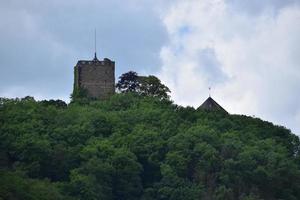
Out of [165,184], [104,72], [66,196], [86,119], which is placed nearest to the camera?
[66,196]

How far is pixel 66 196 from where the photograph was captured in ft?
374

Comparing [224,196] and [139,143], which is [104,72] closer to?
[139,143]

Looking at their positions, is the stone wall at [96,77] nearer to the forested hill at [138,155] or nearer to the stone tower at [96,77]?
the stone tower at [96,77]

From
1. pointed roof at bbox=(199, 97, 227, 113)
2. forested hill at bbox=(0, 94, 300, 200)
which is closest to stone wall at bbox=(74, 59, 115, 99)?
forested hill at bbox=(0, 94, 300, 200)

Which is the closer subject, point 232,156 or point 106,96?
point 232,156

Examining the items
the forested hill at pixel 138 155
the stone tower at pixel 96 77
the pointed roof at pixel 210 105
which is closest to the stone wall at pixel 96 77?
the stone tower at pixel 96 77

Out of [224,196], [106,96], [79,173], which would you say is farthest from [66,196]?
[106,96]

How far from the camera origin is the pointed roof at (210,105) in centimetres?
14325

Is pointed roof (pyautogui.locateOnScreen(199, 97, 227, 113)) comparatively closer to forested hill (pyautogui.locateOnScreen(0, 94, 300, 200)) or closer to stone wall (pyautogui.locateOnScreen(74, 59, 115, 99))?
forested hill (pyautogui.locateOnScreen(0, 94, 300, 200))

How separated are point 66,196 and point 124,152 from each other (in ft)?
31.3

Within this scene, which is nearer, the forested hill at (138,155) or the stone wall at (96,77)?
the forested hill at (138,155)

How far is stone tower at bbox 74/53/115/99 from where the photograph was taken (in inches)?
5531

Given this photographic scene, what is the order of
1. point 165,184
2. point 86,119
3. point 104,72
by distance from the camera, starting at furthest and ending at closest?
point 104,72
point 86,119
point 165,184

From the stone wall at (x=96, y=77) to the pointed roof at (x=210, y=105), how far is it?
7787 millimetres
